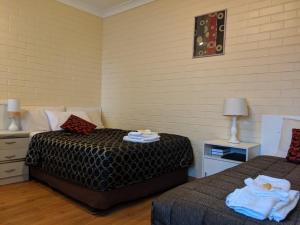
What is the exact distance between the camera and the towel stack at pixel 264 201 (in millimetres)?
1132

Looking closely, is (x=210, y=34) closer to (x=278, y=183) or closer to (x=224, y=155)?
(x=224, y=155)

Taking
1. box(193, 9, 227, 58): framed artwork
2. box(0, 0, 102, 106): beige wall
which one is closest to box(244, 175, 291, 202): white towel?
box(193, 9, 227, 58): framed artwork

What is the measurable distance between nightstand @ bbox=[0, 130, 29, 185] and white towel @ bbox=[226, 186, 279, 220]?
2.95 m

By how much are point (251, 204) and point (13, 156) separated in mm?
3094

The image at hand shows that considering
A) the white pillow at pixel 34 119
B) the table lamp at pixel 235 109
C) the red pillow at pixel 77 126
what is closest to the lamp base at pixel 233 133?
the table lamp at pixel 235 109

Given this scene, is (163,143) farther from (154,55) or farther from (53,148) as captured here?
(154,55)

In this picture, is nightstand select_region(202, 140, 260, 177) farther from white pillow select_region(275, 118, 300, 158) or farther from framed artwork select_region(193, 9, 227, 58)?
framed artwork select_region(193, 9, 227, 58)

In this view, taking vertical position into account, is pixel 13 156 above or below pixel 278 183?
below

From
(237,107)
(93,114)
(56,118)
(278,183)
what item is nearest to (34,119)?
(56,118)

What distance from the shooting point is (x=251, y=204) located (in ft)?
3.87

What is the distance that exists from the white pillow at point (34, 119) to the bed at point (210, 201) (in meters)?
2.83

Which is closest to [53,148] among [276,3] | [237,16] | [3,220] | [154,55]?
[3,220]

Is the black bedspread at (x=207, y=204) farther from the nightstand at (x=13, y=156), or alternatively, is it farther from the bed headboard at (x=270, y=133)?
the nightstand at (x=13, y=156)

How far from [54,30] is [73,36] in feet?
1.20
